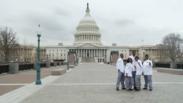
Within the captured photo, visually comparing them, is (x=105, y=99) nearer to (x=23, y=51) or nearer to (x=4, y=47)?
(x=4, y=47)

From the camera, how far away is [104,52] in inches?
7825

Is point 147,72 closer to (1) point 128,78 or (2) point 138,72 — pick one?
(2) point 138,72

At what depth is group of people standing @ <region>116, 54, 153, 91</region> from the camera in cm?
1809

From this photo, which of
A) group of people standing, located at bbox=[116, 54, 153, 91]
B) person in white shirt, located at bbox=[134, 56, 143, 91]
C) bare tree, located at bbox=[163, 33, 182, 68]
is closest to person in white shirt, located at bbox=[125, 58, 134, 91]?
group of people standing, located at bbox=[116, 54, 153, 91]

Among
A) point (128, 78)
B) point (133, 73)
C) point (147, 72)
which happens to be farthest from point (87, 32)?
point (128, 78)

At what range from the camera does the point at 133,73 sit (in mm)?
18547

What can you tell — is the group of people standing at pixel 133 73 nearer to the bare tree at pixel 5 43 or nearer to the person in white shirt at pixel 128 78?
the person in white shirt at pixel 128 78

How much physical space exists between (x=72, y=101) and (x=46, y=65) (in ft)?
194

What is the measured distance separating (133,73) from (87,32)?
17413 cm

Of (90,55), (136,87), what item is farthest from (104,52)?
(136,87)

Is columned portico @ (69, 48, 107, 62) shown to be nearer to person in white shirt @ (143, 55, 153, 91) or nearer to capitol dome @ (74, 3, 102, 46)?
capitol dome @ (74, 3, 102, 46)

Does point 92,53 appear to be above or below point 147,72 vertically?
above

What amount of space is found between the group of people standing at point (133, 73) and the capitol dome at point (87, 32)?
569ft

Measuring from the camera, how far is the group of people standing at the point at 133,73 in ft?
59.4
